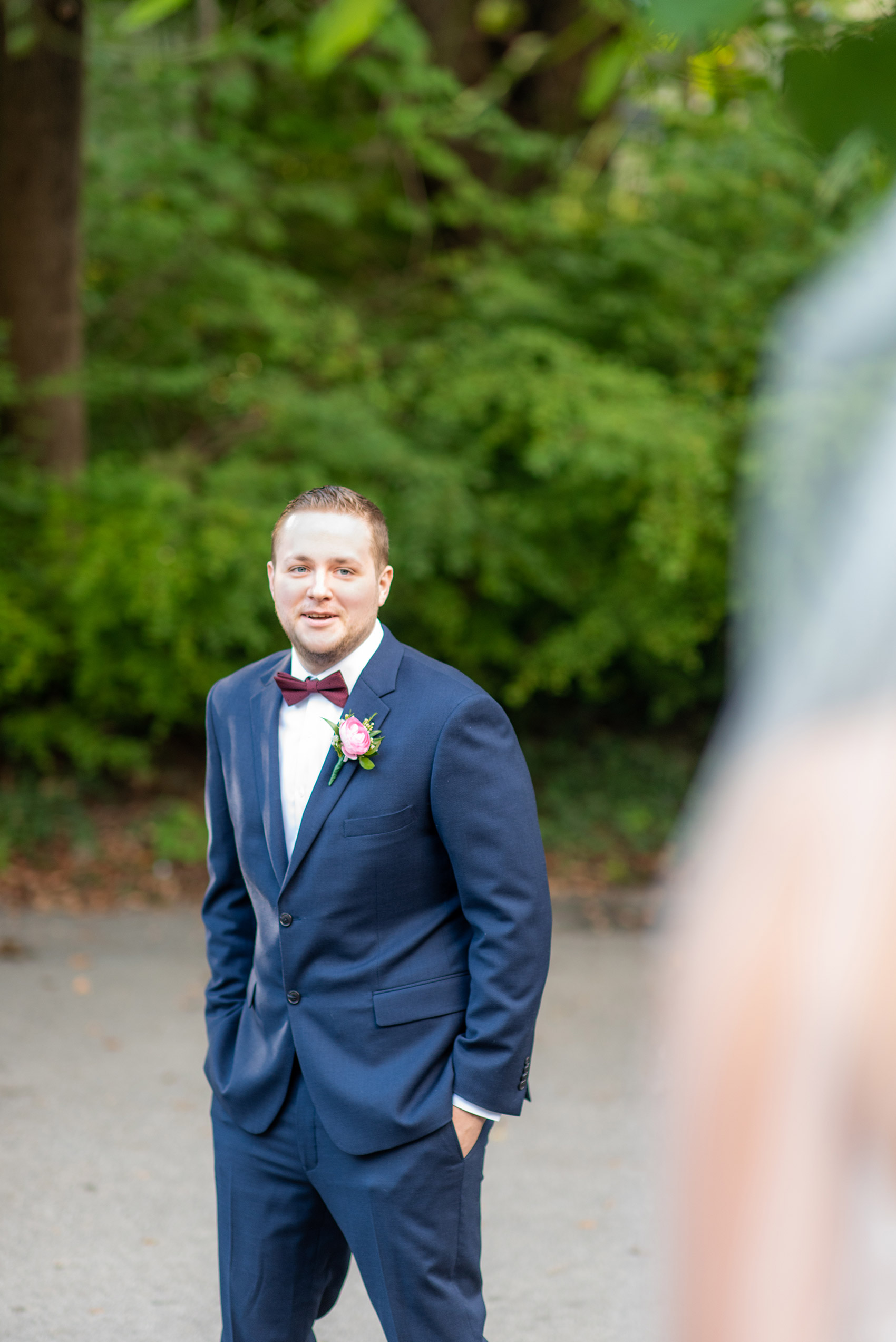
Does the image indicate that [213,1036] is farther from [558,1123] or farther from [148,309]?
[148,309]

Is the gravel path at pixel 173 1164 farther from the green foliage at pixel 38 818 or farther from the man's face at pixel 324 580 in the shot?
the green foliage at pixel 38 818

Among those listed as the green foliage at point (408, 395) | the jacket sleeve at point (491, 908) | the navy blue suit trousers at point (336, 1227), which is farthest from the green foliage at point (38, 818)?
the jacket sleeve at point (491, 908)

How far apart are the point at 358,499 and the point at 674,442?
537 centimetres

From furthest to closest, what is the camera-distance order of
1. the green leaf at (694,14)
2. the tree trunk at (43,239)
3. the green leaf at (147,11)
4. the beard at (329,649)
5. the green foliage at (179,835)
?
1. the green foliage at (179,835)
2. the tree trunk at (43,239)
3. the beard at (329,649)
4. the green leaf at (147,11)
5. the green leaf at (694,14)

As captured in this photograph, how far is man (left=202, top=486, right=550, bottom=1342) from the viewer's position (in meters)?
2.19

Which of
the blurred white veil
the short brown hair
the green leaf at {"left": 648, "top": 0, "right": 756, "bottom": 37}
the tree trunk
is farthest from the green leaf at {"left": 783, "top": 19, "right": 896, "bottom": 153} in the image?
the tree trunk

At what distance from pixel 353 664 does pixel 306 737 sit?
0.54 ft

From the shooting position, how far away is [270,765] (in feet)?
7.61

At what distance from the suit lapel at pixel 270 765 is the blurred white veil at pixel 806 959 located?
1.54 metres

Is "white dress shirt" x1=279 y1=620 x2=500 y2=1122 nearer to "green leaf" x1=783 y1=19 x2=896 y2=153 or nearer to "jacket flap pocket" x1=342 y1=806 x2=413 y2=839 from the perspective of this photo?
"jacket flap pocket" x1=342 y1=806 x2=413 y2=839

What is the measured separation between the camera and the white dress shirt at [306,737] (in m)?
2.30

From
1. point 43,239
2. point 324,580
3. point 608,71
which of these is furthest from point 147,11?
point 43,239

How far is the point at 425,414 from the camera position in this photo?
316 inches

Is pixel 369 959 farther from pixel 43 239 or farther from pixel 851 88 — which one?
pixel 43 239
